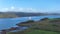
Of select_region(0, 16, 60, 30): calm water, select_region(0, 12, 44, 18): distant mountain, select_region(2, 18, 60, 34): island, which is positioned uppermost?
select_region(0, 12, 44, 18): distant mountain

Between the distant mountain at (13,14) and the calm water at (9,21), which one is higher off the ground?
the distant mountain at (13,14)

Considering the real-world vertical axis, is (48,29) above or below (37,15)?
below

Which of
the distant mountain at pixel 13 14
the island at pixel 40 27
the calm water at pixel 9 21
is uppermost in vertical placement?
the distant mountain at pixel 13 14

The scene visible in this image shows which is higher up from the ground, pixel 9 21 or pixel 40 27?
pixel 9 21

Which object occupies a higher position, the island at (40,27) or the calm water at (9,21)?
the calm water at (9,21)

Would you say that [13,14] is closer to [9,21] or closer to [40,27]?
[9,21]

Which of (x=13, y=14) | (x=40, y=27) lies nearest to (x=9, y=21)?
(x=13, y=14)

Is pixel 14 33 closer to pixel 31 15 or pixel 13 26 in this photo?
pixel 13 26

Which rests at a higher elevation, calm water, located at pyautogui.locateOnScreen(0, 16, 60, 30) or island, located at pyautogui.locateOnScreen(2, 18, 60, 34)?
calm water, located at pyautogui.locateOnScreen(0, 16, 60, 30)

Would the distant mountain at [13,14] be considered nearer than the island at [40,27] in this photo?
No

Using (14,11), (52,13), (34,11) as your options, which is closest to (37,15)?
(34,11)

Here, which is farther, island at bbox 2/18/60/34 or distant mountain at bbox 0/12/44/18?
distant mountain at bbox 0/12/44/18
